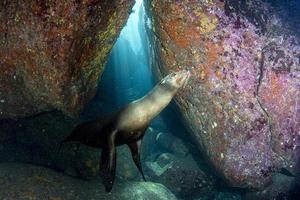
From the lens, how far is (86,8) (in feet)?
14.3

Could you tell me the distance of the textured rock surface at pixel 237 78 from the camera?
563 centimetres

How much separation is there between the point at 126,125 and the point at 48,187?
5.95 ft

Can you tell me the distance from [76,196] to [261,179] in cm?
358

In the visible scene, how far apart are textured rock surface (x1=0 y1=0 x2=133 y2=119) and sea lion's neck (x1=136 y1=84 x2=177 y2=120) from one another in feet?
4.07

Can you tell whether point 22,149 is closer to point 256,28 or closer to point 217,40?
point 217,40

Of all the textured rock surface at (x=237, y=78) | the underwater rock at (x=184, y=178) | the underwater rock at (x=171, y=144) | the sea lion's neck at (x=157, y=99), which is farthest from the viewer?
the underwater rock at (x=171, y=144)

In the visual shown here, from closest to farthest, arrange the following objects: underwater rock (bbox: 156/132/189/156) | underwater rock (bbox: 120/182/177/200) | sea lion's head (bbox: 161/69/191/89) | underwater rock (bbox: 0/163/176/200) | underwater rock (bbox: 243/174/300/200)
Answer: sea lion's head (bbox: 161/69/191/89), underwater rock (bbox: 0/163/176/200), underwater rock (bbox: 120/182/177/200), underwater rock (bbox: 243/174/300/200), underwater rock (bbox: 156/132/189/156)

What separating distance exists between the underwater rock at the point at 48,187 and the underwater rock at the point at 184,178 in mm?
2060

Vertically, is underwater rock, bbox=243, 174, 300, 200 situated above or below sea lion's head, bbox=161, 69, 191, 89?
below

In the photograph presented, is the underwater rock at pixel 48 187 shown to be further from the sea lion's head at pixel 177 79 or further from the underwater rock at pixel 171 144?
the underwater rock at pixel 171 144

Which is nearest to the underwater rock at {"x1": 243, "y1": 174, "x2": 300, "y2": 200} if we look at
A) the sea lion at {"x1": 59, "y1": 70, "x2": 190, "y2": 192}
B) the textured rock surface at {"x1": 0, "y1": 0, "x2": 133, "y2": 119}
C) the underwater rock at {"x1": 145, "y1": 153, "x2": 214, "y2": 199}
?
the underwater rock at {"x1": 145, "y1": 153, "x2": 214, "y2": 199}

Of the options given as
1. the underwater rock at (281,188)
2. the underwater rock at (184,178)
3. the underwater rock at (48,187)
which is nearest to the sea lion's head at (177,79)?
the underwater rock at (48,187)

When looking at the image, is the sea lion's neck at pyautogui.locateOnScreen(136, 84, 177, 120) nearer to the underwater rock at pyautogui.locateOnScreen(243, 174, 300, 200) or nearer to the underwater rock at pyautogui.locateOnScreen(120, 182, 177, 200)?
the underwater rock at pyautogui.locateOnScreen(120, 182, 177, 200)

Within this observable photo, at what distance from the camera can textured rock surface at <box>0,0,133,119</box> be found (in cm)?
433
